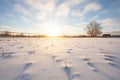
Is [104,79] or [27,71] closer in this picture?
[104,79]

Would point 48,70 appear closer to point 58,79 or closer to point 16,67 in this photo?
point 58,79

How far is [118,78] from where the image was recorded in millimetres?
1844

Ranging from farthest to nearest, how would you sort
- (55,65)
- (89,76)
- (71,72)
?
(55,65), (71,72), (89,76)

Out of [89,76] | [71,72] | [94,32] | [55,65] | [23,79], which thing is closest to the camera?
[23,79]


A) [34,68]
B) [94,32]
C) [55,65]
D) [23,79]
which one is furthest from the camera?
[94,32]

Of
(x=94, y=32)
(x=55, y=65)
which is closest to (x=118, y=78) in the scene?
(x=55, y=65)

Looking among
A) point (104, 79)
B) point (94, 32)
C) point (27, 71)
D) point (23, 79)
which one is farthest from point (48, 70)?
point (94, 32)

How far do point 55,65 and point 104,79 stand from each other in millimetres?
1007

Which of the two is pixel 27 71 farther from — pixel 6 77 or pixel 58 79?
pixel 58 79

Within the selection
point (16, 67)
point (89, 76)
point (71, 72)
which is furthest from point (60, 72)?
point (16, 67)

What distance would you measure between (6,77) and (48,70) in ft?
2.38

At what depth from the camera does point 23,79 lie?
177 cm

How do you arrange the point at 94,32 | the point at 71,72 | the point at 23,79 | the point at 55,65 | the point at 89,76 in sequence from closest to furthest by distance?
the point at 23,79 → the point at 89,76 → the point at 71,72 → the point at 55,65 → the point at 94,32

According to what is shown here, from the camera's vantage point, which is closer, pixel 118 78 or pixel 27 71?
pixel 118 78
